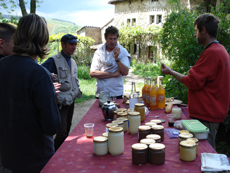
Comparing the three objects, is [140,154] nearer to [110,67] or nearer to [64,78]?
[64,78]

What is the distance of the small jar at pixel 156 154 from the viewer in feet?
4.45

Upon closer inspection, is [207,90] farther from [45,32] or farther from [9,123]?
[9,123]

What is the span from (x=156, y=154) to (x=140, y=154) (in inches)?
4.2

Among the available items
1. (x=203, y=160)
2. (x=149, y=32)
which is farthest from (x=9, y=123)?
(x=149, y=32)

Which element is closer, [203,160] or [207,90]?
[203,160]

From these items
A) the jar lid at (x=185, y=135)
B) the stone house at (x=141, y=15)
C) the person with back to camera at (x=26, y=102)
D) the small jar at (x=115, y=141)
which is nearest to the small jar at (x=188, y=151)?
the jar lid at (x=185, y=135)

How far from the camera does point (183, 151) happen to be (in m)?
1.41

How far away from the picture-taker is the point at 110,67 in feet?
11.0

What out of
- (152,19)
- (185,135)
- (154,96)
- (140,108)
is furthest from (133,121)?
(152,19)

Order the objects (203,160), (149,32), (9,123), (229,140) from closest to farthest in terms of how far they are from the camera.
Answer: (203,160) < (9,123) < (229,140) < (149,32)

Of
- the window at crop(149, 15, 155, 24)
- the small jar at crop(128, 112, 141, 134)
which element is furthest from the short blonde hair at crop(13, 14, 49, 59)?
the window at crop(149, 15, 155, 24)

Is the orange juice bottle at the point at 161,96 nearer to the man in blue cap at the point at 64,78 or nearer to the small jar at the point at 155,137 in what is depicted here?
the small jar at the point at 155,137

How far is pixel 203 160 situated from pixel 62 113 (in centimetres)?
213

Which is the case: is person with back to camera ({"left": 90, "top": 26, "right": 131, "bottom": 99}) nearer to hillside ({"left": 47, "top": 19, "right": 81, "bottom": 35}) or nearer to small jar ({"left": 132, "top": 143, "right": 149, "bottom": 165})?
small jar ({"left": 132, "top": 143, "right": 149, "bottom": 165})
